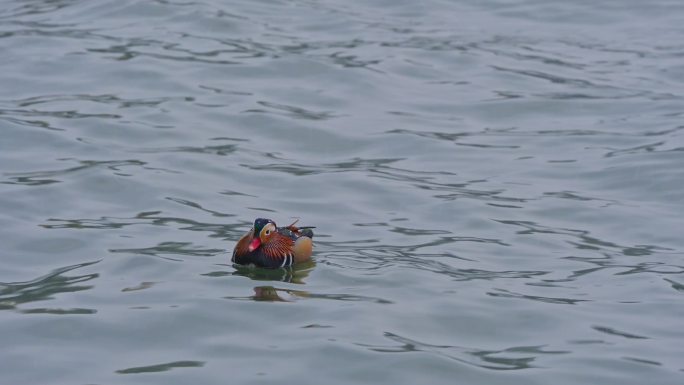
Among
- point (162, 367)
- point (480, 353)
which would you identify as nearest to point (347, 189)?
point (480, 353)

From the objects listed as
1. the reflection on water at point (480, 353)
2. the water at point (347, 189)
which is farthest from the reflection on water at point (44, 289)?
the reflection on water at point (480, 353)

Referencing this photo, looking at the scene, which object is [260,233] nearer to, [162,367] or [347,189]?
[162,367]

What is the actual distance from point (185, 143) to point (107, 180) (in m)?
1.83

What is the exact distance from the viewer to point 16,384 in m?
7.65

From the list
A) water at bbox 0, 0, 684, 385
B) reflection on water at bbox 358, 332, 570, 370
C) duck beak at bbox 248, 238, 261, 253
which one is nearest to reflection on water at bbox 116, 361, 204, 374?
water at bbox 0, 0, 684, 385

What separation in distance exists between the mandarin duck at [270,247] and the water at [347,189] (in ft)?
0.39

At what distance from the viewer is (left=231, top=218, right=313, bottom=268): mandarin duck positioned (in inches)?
387

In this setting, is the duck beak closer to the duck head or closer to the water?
the duck head

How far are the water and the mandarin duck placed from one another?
12cm

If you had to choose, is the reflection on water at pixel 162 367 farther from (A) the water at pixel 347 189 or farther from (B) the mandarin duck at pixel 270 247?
(B) the mandarin duck at pixel 270 247

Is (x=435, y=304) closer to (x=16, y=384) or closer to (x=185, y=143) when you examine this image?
(x=16, y=384)

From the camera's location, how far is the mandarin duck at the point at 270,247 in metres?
9.84

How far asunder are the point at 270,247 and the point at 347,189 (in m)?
2.97

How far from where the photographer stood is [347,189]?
41.9 feet
